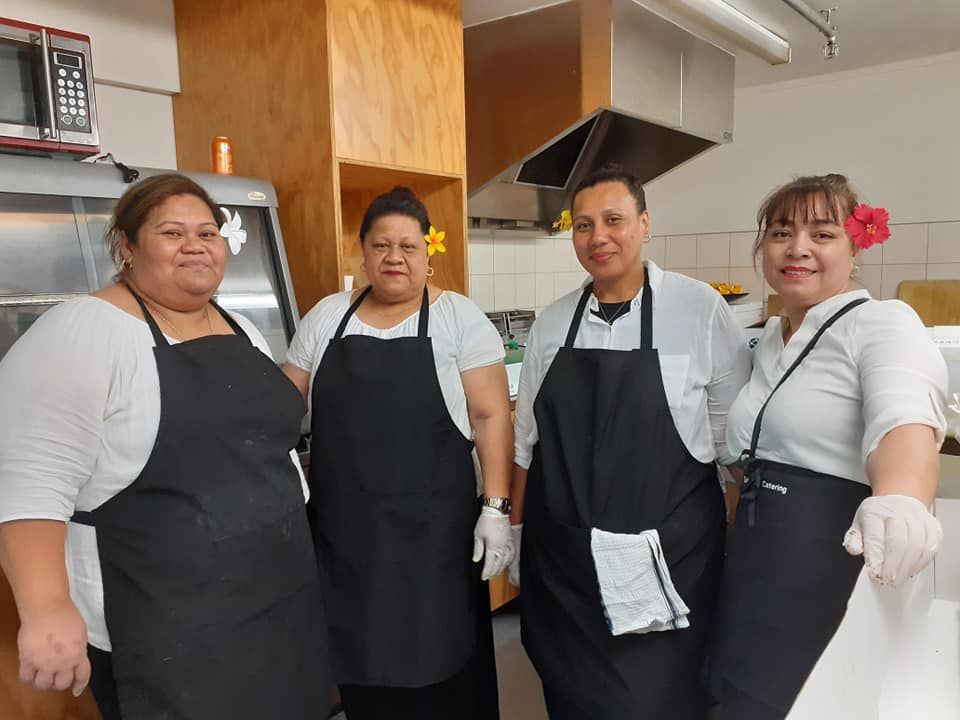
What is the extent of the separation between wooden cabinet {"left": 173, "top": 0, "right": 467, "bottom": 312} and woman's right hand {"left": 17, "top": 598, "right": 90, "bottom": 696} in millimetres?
1124

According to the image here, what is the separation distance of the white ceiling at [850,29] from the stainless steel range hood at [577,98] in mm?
98

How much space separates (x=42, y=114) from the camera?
147cm

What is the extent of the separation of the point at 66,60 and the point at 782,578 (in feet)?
5.75

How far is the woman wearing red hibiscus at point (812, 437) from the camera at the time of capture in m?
0.94

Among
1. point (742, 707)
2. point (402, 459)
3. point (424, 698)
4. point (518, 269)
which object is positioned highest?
point (518, 269)

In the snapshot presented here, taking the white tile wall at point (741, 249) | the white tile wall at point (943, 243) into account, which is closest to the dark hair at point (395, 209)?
the white tile wall at point (741, 249)

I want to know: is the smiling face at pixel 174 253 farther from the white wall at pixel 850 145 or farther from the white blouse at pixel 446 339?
the white wall at pixel 850 145

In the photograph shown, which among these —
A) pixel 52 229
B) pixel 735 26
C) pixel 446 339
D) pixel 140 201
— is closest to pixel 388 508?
pixel 446 339

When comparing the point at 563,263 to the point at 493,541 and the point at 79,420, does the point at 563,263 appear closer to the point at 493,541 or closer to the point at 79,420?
the point at 493,541

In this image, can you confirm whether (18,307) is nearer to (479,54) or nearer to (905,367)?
(905,367)

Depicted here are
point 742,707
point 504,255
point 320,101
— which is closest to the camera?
point 742,707

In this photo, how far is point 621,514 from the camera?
1.27 metres

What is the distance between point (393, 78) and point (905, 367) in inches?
61.3

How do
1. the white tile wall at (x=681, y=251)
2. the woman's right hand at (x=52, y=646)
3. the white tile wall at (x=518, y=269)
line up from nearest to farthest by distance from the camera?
the woman's right hand at (x=52, y=646) → the white tile wall at (x=518, y=269) → the white tile wall at (x=681, y=251)
